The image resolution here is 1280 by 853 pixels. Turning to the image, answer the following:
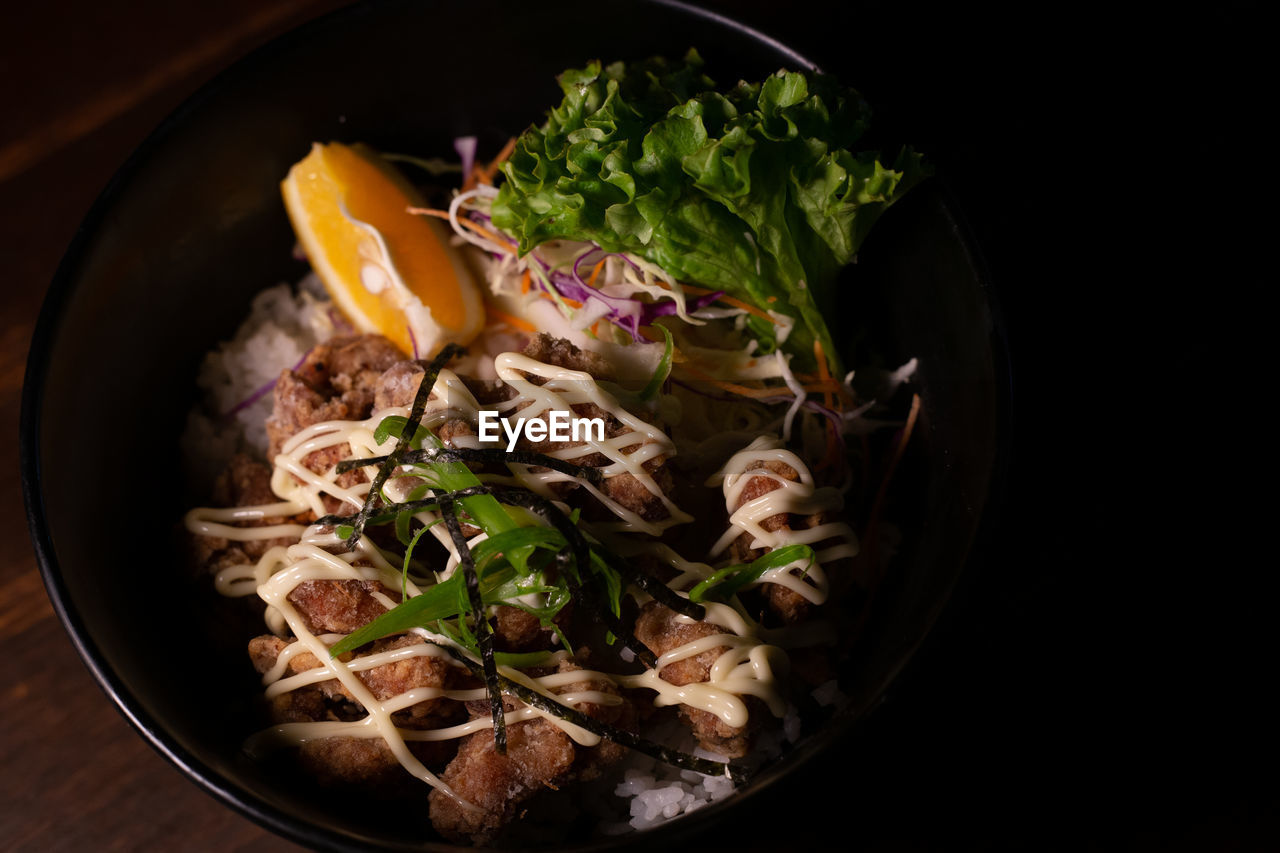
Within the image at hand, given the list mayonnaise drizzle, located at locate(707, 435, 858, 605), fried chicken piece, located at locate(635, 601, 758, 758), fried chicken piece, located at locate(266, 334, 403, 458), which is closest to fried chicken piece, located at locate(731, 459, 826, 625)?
mayonnaise drizzle, located at locate(707, 435, 858, 605)

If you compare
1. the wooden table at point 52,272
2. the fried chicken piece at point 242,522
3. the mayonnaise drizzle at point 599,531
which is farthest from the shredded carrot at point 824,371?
the wooden table at point 52,272

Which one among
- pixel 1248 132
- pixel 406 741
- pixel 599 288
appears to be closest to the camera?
pixel 406 741

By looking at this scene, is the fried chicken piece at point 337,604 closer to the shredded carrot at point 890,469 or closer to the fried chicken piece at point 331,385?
the fried chicken piece at point 331,385

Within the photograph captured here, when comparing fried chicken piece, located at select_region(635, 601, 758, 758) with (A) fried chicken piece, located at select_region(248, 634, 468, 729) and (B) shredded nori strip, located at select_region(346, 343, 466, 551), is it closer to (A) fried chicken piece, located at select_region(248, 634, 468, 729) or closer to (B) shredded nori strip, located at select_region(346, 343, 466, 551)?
(A) fried chicken piece, located at select_region(248, 634, 468, 729)

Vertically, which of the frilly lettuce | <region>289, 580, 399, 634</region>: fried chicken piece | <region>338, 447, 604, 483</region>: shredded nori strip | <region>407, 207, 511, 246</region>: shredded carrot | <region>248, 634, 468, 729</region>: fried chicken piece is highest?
the frilly lettuce

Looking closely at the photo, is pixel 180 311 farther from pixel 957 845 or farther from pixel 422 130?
pixel 957 845

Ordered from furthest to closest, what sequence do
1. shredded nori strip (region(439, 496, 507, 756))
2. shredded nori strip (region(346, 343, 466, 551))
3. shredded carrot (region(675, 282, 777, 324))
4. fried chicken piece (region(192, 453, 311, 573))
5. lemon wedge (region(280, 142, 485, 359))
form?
lemon wedge (region(280, 142, 485, 359)), shredded carrot (region(675, 282, 777, 324)), fried chicken piece (region(192, 453, 311, 573)), shredded nori strip (region(346, 343, 466, 551)), shredded nori strip (region(439, 496, 507, 756))

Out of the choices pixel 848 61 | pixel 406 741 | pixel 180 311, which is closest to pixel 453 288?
pixel 180 311

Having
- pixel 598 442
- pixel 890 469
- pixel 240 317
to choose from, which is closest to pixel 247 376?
pixel 240 317
